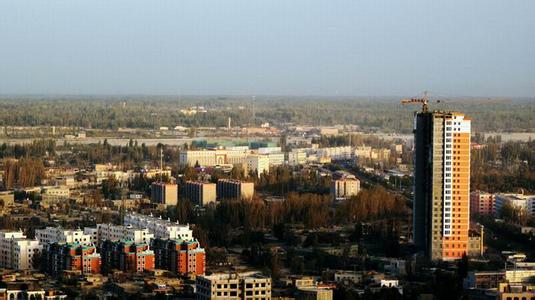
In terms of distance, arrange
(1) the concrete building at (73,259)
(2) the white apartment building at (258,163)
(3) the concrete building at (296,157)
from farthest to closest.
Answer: (3) the concrete building at (296,157), (2) the white apartment building at (258,163), (1) the concrete building at (73,259)

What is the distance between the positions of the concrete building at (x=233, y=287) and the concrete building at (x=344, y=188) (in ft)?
42.3

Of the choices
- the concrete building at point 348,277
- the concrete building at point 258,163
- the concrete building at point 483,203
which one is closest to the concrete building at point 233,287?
the concrete building at point 348,277

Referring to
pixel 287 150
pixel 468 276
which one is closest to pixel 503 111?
pixel 287 150

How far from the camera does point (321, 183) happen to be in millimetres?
29281

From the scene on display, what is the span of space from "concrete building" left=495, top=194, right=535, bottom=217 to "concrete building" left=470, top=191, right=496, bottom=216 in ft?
0.41

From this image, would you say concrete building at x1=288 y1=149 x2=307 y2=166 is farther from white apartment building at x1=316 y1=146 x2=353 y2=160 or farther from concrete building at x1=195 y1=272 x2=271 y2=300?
concrete building at x1=195 y1=272 x2=271 y2=300

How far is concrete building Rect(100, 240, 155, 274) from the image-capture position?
17688 millimetres

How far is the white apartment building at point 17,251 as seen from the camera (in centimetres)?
1844

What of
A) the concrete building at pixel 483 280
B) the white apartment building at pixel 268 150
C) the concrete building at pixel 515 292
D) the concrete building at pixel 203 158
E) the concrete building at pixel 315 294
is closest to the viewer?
the concrete building at pixel 515 292

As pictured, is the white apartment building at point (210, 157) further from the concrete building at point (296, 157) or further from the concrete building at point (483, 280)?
the concrete building at point (483, 280)

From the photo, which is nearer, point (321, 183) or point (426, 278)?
point (426, 278)

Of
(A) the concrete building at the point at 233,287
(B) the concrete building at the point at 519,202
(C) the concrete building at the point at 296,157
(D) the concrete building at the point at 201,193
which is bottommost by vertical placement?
(C) the concrete building at the point at 296,157

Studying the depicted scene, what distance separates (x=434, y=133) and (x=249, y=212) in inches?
174

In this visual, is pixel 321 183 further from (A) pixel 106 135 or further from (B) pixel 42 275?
(A) pixel 106 135
